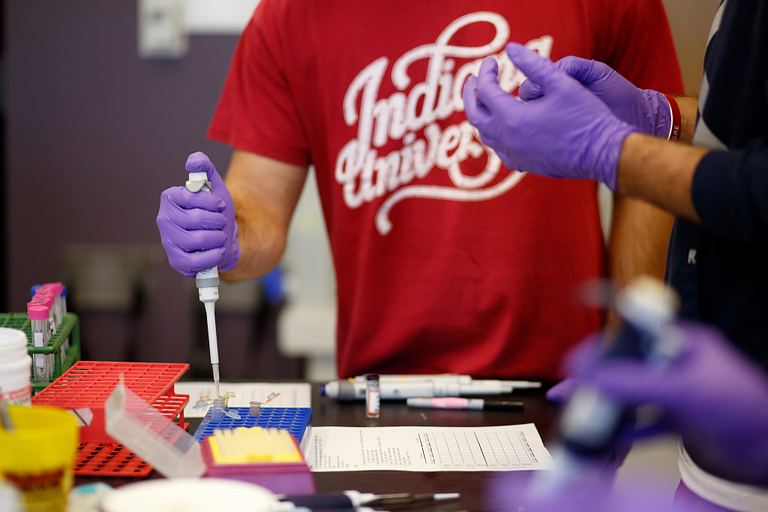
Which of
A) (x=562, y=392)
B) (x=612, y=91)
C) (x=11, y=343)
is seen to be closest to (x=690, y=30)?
(x=612, y=91)

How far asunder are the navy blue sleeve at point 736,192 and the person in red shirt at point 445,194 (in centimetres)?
69

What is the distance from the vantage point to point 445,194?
1407mm

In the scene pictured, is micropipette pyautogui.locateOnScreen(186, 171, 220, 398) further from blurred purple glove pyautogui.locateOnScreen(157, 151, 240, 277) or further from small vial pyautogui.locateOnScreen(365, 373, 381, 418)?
small vial pyautogui.locateOnScreen(365, 373, 381, 418)

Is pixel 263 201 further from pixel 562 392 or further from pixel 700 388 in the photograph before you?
pixel 700 388

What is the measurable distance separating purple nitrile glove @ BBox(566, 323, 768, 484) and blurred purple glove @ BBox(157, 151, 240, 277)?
0.64 meters

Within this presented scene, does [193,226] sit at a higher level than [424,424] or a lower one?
higher

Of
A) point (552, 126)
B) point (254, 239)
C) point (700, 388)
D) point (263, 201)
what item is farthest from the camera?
point (263, 201)

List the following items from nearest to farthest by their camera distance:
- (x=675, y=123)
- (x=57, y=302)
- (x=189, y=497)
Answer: (x=189, y=497) < (x=57, y=302) < (x=675, y=123)

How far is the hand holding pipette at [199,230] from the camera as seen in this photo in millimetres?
981

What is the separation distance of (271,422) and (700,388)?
1.88 feet

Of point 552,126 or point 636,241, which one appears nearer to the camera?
point 552,126

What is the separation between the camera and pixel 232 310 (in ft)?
9.52

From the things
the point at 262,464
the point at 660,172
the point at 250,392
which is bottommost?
the point at 250,392

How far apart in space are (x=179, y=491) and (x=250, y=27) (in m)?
1.17
